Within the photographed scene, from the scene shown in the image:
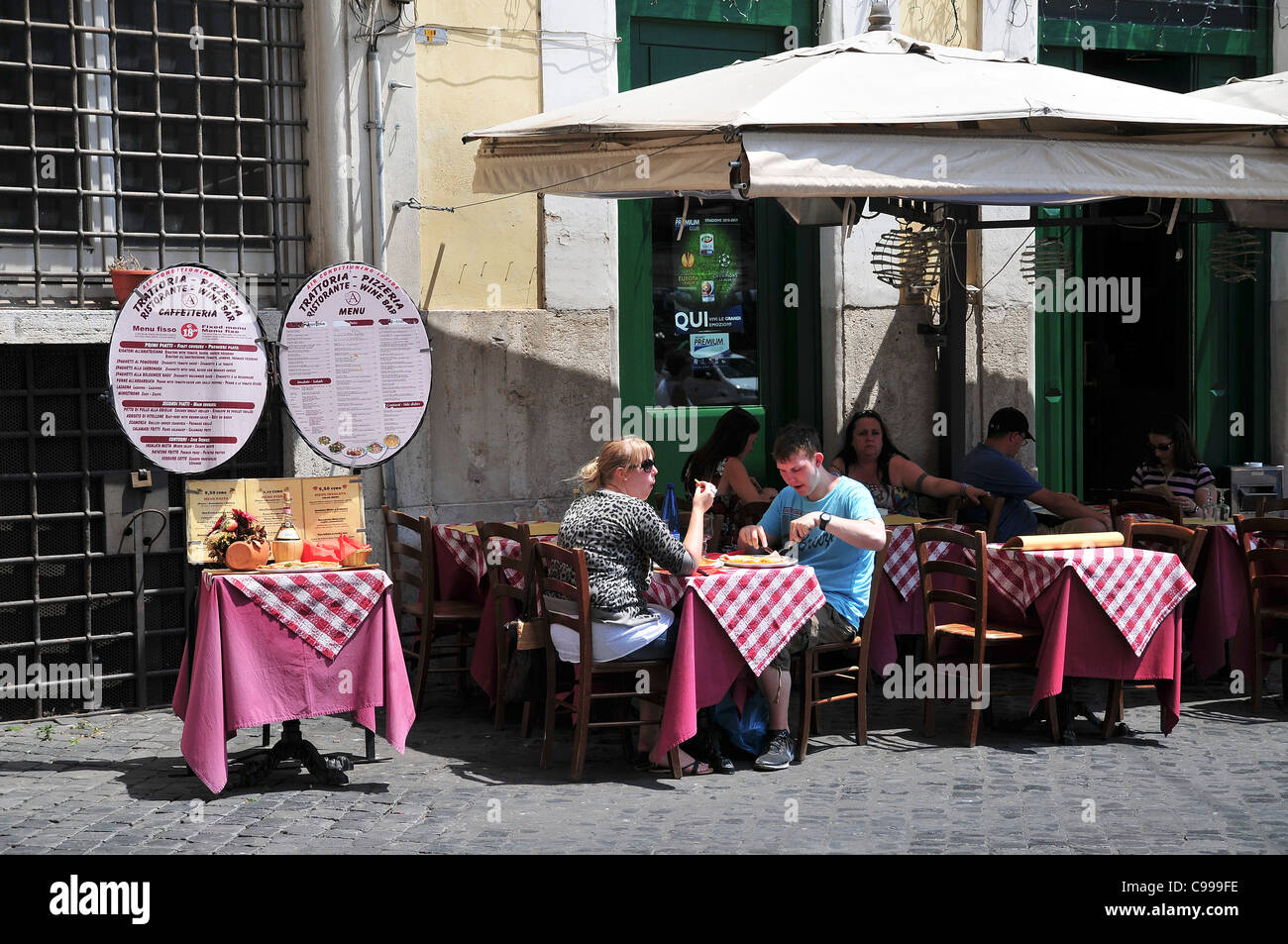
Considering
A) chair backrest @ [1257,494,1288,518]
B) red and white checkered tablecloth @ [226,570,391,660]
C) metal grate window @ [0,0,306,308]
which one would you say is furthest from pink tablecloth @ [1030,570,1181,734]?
metal grate window @ [0,0,306,308]

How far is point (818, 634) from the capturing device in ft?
21.2

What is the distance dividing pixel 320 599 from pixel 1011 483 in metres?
4.09

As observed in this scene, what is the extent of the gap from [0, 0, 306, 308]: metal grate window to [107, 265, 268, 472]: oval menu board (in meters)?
Answer: 1.36

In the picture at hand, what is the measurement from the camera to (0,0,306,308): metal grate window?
294 inches

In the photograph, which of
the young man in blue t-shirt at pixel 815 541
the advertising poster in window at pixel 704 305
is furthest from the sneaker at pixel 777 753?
the advertising poster in window at pixel 704 305

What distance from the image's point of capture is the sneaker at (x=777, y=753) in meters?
6.30

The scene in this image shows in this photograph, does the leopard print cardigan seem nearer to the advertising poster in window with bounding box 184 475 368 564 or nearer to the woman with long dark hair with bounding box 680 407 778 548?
the advertising poster in window with bounding box 184 475 368 564

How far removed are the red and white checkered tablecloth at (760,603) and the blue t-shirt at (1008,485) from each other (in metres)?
2.35

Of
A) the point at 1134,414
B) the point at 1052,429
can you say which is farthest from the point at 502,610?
the point at 1134,414

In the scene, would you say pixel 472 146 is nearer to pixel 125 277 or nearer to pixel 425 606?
pixel 125 277

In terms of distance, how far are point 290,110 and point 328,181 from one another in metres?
0.47

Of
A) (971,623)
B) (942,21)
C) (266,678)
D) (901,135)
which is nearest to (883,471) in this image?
(971,623)

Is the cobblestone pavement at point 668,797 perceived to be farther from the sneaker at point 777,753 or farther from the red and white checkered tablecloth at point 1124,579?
the red and white checkered tablecloth at point 1124,579

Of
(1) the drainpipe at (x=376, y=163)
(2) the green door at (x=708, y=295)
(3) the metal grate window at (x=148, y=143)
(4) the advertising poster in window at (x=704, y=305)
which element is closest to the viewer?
(3) the metal grate window at (x=148, y=143)
